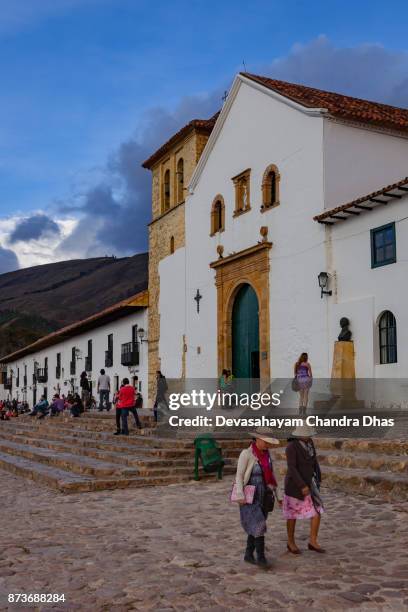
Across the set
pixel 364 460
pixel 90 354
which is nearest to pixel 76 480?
pixel 364 460

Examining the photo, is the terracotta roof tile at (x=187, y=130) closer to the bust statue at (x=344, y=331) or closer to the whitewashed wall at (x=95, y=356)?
the whitewashed wall at (x=95, y=356)

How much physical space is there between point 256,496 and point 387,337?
922 centimetres

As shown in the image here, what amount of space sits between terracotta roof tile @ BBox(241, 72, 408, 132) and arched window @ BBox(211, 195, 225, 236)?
3600 mm

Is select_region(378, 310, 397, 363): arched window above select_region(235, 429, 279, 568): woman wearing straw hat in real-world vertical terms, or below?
above

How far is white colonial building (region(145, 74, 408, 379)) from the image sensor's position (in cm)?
1495

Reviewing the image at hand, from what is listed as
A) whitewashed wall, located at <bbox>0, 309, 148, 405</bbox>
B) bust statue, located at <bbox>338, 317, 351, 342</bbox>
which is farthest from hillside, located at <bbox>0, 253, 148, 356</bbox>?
bust statue, located at <bbox>338, 317, 351, 342</bbox>

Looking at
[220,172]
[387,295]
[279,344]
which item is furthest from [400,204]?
[220,172]

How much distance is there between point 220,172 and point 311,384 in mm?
8550

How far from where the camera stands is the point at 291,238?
58.2ft

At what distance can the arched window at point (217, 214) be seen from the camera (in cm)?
2130

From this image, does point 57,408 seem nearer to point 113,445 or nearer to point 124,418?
point 124,418

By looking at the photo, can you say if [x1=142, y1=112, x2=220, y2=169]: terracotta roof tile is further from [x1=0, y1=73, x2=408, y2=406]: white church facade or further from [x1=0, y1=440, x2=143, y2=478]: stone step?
[x1=0, y1=440, x2=143, y2=478]: stone step

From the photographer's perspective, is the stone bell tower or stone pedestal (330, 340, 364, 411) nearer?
stone pedestal (330, 340, 364, 411)

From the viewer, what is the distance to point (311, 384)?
15.1 m
